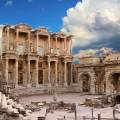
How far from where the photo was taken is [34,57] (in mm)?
54812

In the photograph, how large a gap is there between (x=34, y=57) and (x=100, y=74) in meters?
11.8

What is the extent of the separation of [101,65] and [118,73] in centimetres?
560

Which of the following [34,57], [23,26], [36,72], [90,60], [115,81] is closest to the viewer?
[115,81]

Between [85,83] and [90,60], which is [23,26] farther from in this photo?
[85,83]

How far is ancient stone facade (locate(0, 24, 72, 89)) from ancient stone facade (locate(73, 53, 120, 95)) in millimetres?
3350

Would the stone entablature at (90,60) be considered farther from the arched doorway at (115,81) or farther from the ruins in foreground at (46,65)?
the arched doorway at (115,81)

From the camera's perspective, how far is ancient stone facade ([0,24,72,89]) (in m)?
52.3

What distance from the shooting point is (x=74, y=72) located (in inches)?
2635

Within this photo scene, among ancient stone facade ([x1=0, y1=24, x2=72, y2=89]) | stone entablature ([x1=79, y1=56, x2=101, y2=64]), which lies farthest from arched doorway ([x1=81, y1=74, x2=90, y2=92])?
stone entablature ([x1=79, y1=56, x2=101, y2=64])

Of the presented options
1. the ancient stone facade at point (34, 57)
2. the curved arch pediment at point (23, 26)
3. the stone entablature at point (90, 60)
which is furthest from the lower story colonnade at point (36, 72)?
the curved arch pediment at point (23, 26)

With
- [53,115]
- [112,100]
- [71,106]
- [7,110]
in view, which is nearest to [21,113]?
[7,110]

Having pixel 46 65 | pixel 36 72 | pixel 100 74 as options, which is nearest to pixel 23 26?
pixel 36 72

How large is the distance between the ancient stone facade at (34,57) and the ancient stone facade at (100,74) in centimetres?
335

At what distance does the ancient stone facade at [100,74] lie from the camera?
50.0 m
